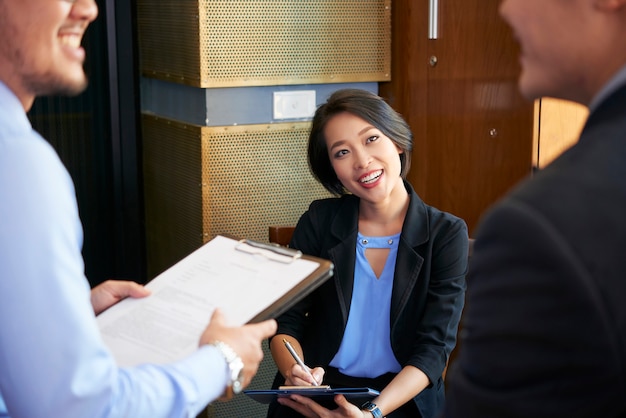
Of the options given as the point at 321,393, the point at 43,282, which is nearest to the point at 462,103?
the point at 321,393

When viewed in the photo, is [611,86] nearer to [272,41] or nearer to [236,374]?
[236,374]

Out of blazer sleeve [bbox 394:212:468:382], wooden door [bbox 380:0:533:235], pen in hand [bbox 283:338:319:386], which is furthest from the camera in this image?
wooden door [bbox 380:0:533:235]

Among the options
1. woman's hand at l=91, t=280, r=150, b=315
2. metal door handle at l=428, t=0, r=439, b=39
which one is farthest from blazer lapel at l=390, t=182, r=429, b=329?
metal door handle at l=428, t=0, r=439, b=39

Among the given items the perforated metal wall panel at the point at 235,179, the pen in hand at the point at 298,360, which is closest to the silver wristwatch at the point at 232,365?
the pen in hand at the point at 298,360

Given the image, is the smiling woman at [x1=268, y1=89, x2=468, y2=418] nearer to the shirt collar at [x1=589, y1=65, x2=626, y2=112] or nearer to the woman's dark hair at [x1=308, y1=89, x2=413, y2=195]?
the woman's dark hair at [x1=308, y1=89, x2=413, y2=195]

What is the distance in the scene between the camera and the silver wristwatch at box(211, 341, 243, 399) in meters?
1.45

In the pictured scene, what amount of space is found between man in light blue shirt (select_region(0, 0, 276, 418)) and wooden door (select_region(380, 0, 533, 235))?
1.65 m

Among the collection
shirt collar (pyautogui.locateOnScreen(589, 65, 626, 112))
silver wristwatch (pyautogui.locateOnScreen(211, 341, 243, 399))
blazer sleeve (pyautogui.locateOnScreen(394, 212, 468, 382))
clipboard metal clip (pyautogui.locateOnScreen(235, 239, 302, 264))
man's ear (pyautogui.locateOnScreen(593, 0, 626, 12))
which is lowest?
blazer sleeve (pyautogui.locateOnScreen(394, 212, 468, 382))

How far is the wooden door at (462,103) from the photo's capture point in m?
2.72

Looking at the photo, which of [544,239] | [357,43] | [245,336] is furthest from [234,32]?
[544,239]

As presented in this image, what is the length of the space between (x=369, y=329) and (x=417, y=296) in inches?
6.1

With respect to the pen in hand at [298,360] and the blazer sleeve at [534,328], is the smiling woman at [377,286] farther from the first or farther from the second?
the blazer sleeve at [534,328]

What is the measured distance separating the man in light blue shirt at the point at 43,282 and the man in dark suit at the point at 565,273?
56 centimetres

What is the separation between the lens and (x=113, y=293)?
177 centimetres
